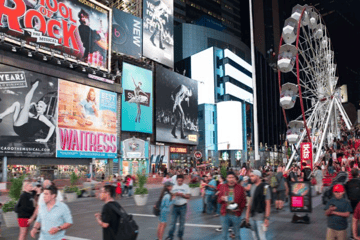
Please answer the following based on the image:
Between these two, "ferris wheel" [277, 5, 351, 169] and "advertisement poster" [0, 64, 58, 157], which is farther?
"advertisement poster" [0, 64, 58, 157]

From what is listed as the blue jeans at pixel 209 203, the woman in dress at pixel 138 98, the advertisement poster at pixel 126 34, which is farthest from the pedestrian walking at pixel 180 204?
the advertisement poster at pixel 126 34

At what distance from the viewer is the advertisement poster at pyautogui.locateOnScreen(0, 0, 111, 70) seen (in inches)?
1425

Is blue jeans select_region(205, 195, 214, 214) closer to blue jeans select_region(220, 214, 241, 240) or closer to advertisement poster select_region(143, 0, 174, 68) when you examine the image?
blue jeans select_region(220, 214, 241, 240)

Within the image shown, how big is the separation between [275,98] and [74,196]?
12691 cm

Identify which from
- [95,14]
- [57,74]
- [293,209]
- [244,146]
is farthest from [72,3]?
[244,146]

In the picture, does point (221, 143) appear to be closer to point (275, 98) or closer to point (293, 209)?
point (275, 98)

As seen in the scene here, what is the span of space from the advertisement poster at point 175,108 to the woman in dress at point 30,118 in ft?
79.0

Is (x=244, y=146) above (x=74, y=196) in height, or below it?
above

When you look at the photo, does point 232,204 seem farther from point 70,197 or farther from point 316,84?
point 316,84

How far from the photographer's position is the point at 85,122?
144 feet

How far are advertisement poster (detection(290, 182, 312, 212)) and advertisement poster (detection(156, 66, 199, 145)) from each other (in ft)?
160

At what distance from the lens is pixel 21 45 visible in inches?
1430

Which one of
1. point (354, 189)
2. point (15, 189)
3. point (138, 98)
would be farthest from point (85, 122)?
point (354, 189)

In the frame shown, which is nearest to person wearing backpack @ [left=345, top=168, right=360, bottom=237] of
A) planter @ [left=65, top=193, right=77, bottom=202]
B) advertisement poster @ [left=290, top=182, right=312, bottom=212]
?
advertisement poster @ [left=290, top=182, right=312, bottom=212]
